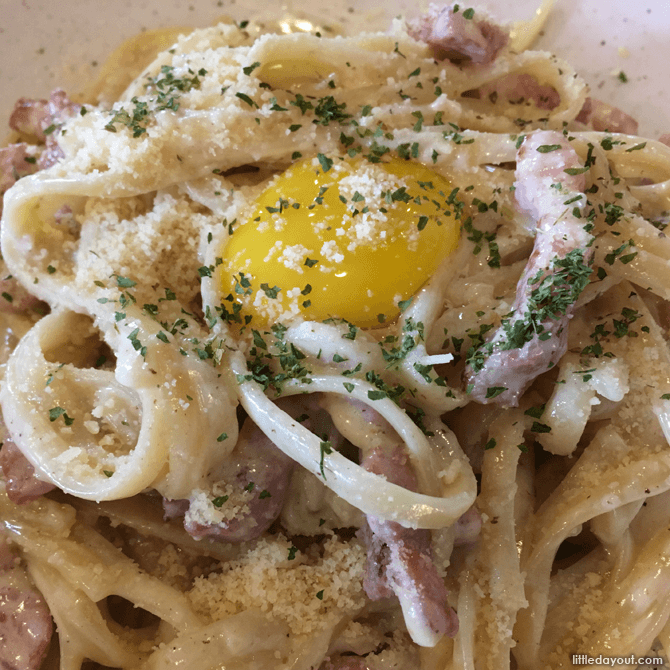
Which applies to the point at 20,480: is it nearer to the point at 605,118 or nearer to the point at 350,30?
the point at 350,30

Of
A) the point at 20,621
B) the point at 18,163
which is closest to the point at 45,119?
the point at 18,163

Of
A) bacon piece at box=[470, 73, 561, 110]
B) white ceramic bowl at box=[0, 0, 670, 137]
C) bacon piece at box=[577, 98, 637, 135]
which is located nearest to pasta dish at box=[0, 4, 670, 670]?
bacon piece at box=[470, 73, 561, 110]

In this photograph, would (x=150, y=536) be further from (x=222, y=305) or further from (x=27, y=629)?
(x=222, y=305)

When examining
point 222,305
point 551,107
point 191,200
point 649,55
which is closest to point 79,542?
point 222,305

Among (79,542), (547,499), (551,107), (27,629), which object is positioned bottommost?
(27,629)

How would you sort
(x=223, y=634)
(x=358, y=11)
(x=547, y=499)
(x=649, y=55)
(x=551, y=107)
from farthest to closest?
(x=358, y=11) → (x=649, y=55) → (x=551, y=107) → (x=547, y=499) → (x=223, y=634)

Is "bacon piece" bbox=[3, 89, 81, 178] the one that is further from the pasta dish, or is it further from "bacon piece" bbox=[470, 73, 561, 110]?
"bacon piece" bbox=[470, 73, 561, 110]
